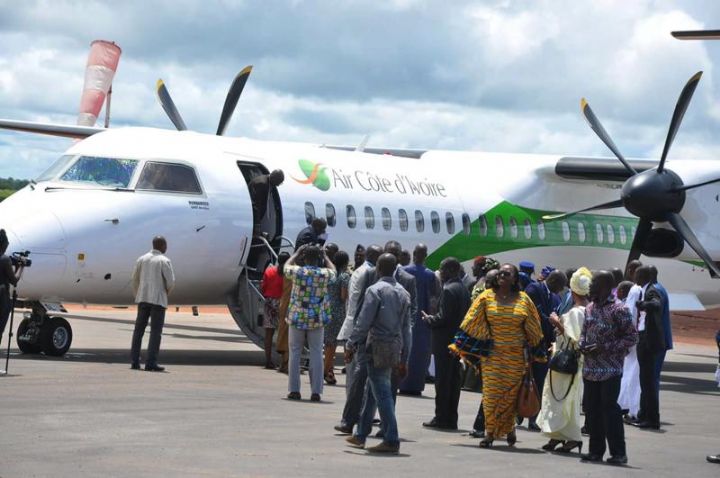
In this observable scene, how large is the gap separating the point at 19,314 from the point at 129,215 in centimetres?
1391

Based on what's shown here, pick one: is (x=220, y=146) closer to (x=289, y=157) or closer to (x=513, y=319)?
(x=289, y=157)

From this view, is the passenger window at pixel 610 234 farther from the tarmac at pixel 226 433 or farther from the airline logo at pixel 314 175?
the tarmac at pixel 226 433

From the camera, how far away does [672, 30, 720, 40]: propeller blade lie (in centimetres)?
1055

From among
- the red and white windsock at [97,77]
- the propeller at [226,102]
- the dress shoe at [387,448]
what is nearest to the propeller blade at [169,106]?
the propeller at [226,102]

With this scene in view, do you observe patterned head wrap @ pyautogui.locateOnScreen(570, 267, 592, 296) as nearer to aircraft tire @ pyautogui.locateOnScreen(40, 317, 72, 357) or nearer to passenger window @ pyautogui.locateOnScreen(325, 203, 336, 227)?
aircraft tire @ pyautogui.locateOnScreen(40, 317, 72, 357)

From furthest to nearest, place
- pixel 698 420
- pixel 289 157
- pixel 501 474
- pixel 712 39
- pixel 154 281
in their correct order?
pixel 289 157 → pixel 154 281 → pixel 698 420 → pixel 712 39 → pixel 501 474

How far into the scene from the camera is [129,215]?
1562 centimetres

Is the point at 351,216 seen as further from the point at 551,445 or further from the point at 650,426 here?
the point at 551,445

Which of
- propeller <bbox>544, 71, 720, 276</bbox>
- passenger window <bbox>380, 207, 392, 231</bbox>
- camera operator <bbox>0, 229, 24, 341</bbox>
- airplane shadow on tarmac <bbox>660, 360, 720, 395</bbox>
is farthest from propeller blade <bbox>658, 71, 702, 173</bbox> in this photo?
camera operator <bbox>0, 229, 24, 341</bbox>

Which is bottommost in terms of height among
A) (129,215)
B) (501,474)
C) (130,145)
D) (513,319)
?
(501,474)

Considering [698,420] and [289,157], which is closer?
[698,420]

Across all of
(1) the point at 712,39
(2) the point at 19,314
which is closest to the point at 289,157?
(1) the point at 712,39

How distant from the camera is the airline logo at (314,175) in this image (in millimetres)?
18359

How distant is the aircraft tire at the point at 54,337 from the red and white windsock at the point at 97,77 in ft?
57.6
